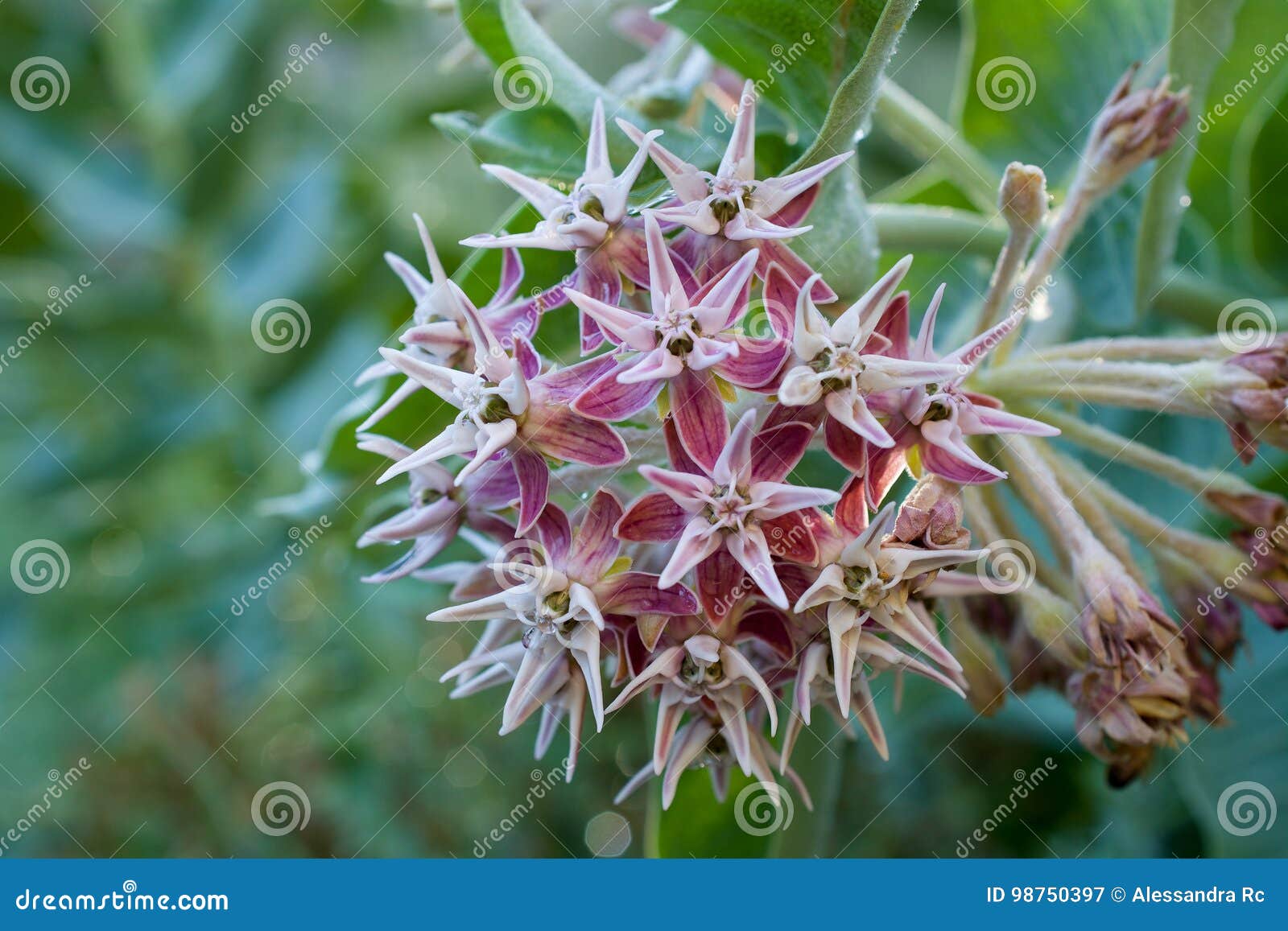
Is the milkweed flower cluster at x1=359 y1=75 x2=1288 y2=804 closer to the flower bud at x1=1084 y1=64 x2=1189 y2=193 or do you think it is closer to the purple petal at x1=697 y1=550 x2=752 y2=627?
the purple petal at x1=697 y1=550 x2=752 y2=627

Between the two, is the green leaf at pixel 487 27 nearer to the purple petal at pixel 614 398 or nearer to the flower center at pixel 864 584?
the purple petal at pixel 614 398

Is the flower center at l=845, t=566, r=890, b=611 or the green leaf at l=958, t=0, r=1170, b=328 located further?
the green leaf at l=958, t=0, r=1170, b=328

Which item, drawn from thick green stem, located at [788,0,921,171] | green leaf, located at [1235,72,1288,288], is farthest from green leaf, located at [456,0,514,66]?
green leaf, located at [1235,72,1288,288]

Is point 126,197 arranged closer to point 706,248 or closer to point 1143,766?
point 706,248

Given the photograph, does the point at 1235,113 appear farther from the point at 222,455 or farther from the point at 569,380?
the point at 222,455

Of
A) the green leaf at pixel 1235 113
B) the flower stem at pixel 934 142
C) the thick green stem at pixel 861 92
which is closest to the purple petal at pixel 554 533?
the thick green stem at pixel 861 92

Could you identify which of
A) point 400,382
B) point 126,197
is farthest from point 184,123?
point 400,382
